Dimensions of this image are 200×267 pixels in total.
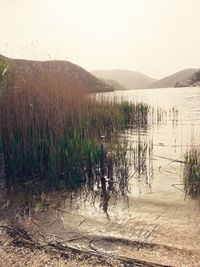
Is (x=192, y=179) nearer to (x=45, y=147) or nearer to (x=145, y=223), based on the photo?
(x=145, y=223)

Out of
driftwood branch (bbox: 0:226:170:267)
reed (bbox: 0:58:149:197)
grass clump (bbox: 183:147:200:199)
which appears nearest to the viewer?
driftwood branch (bbox: 0:226:170:267)

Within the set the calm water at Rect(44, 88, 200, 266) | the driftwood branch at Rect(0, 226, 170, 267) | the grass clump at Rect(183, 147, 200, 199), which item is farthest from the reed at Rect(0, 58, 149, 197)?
the driftwood branch at Rect(0, 226, 170, 267)

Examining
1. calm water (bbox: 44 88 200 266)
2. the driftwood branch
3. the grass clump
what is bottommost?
the driftwood branch

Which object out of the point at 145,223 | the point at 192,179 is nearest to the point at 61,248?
the point at 145,223

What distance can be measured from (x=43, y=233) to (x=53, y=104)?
129 inches

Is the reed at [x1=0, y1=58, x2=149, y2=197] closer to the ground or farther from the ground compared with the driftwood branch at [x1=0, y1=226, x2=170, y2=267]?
farther from the ground

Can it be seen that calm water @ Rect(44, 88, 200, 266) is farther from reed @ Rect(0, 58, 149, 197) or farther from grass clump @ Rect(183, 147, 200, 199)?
reed @ Rect(0, 58, 149, 197)

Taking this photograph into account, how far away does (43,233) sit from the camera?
3.74m

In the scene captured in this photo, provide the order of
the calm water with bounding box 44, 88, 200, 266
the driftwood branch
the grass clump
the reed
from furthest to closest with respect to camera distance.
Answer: the reed < the grass clump < the calm water with bounding box 44, 88, 200, 266 < the driftwood branch

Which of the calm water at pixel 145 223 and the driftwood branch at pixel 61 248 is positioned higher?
the calm water at pixel 145 223

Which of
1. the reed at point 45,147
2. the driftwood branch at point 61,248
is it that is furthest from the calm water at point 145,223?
the reed at point 45,147

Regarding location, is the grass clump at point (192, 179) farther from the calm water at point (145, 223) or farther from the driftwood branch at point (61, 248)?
the driftwood branch at point (61, 248)

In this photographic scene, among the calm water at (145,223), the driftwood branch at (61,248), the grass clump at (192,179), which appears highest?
the grass clump at (192,179)

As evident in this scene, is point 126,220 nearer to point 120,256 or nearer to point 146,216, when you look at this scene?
point 146,216
